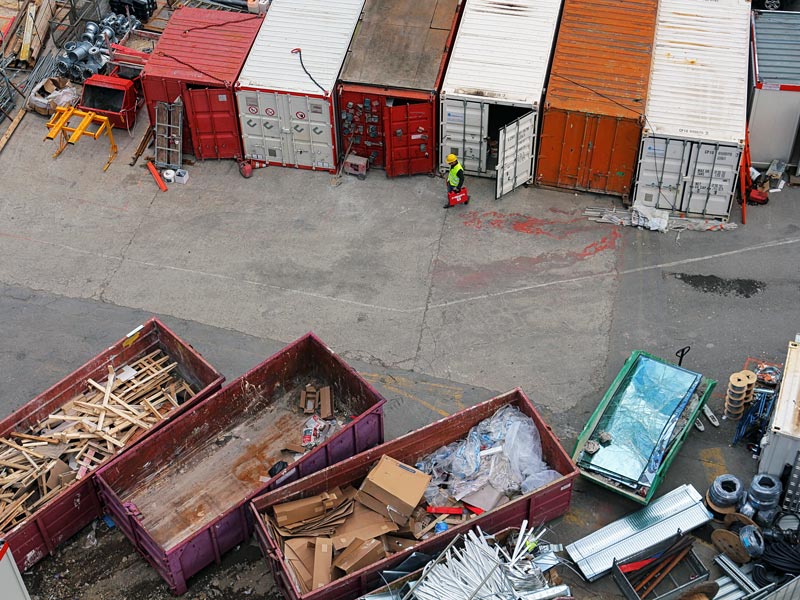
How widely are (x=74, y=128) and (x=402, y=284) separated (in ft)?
32.1

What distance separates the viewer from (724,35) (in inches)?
936

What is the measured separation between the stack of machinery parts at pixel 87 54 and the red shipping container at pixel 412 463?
14.7 metres

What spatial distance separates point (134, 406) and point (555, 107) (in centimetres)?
1132

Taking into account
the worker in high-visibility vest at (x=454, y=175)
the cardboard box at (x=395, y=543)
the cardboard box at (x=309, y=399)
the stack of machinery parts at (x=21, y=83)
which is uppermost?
the stack of machinery parts at (x=21, y=83)

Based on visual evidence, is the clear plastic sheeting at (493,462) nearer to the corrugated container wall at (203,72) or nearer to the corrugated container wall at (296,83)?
the corrugated container wall at (296,83)

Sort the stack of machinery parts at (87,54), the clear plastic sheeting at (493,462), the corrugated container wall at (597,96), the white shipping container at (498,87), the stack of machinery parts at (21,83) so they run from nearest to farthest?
1. the clear plastic sheeting at (493,462)
2. the corrugated container wall at (597,96)
3. the white shipping container at (498,87)
4. the stack of machinery parts at (21,83)
5. the stack of machinery parts at (87,54)

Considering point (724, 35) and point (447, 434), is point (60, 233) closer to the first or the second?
point (447, 434)

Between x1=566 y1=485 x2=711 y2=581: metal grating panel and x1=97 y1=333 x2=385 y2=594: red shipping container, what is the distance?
4.13 m

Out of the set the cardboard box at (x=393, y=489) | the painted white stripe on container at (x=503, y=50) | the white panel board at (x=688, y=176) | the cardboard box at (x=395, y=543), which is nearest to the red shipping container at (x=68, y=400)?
the cardboard box at (x=393, y=489)

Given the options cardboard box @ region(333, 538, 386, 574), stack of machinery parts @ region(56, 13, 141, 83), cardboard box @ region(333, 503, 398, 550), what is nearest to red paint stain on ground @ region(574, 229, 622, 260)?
cardboard box @ region(333, 503, 398, 550)

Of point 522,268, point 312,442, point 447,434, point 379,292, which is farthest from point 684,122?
point 312,442

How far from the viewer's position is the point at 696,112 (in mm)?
22406

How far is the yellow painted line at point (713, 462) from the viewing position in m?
18.2

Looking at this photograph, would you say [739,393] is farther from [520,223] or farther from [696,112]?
[696,112]
